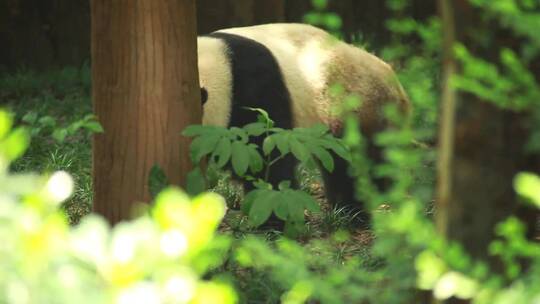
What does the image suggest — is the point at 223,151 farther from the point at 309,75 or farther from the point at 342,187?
the point at 342,187

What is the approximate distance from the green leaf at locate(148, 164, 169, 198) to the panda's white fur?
140cm

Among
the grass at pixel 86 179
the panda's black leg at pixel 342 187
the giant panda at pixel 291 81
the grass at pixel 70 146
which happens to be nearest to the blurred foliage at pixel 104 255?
the grass at pixel 86 179

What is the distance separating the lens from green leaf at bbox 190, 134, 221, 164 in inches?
130

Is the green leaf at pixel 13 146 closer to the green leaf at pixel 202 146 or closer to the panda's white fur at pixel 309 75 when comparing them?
the green leaf at pixel 202 146

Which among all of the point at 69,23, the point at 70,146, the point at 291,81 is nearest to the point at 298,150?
the point at 291,81

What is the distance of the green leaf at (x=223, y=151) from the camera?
3.30 metres

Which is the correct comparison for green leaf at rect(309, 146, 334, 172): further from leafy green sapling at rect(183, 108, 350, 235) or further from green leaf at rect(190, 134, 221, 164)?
green leaf at rect(190, 134, 221, 164)

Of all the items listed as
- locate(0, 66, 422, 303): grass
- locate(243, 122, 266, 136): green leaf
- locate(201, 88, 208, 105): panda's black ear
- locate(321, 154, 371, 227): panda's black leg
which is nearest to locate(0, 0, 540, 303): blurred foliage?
locate(0, 66, 422, 303): grass

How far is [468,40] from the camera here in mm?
1658

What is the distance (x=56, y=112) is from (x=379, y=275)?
234 inches

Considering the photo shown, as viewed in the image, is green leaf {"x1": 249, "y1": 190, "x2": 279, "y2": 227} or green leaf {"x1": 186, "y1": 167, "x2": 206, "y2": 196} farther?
green leaf {"x1": 249, "y1": 190, "x2": 279, "y2": 227}

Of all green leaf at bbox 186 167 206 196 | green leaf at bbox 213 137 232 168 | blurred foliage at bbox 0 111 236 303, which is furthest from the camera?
green leaf at bbox 213 137 232 168

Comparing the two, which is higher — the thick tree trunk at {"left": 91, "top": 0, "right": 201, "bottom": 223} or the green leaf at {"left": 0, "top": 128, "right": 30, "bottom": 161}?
the green leaf at {"left": 0, "top": 128, "right": 30, "bottom": 161}

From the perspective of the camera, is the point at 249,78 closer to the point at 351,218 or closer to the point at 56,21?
the point at 351,218
